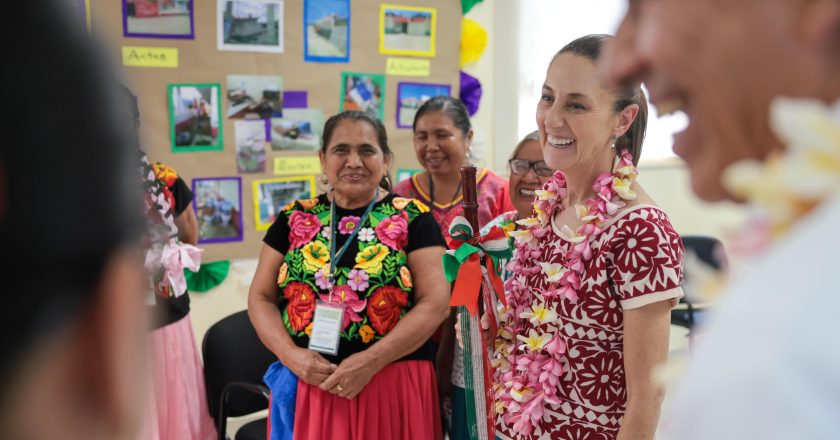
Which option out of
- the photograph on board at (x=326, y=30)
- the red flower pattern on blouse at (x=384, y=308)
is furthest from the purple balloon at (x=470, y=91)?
the red flower pattern on blouse at (x=384, y=308)

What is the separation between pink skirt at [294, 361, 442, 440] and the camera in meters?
2.05

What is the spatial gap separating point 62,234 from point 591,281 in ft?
4.24

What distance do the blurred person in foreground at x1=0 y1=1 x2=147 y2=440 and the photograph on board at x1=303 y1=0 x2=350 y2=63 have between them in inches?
121

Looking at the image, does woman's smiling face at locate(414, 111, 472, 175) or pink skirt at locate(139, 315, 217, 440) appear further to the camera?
woman's smiling face at locate(414, 111, 472, 175)

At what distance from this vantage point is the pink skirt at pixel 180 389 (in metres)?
2.48

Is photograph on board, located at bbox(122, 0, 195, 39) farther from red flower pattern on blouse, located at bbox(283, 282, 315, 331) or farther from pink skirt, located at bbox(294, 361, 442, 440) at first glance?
pink skirt, located at bbox(294, 361, 442, 440)

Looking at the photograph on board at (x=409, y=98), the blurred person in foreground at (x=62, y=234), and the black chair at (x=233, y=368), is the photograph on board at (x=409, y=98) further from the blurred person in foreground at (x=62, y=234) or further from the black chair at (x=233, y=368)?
the blurred person in foreground at (x=62, y=234)

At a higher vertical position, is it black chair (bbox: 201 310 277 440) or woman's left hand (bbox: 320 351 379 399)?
woman's left hand (bbox: 320 351 379 399)

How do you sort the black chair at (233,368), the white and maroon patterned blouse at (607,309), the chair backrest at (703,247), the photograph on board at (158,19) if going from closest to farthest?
the white and maroon patterned blouse at (607,309), the black chair at (233,368), the photograph on board at (158,19), the chair backrest at (703,247)

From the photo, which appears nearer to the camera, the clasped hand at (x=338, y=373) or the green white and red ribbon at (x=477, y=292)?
the green white and red ribbon at (x=477, y=292)

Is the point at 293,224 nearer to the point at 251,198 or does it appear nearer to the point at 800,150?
the point at 251,198

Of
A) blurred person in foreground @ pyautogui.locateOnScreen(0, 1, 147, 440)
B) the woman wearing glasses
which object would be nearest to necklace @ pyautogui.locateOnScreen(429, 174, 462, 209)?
the woman wearing glasses

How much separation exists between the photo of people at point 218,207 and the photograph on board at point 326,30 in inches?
28.8

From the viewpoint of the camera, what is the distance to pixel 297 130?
3.33m
